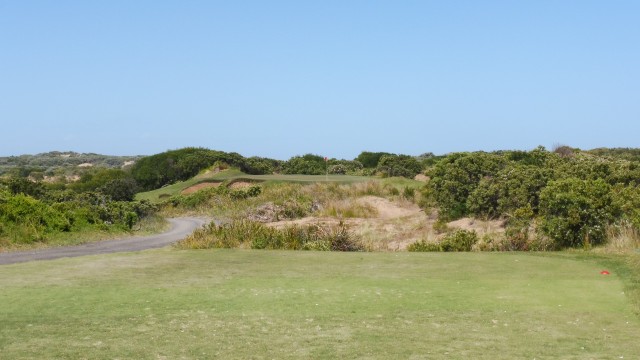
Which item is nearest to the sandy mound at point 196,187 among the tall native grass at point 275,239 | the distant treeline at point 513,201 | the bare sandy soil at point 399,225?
the distant treeline at point 513,201

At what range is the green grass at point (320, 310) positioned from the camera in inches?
296

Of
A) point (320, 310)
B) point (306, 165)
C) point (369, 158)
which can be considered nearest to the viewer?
point (320, 310)

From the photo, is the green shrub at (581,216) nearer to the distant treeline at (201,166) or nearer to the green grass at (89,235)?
the green grass at (89,235)

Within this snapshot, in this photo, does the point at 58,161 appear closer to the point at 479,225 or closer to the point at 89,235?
the point at 89,235

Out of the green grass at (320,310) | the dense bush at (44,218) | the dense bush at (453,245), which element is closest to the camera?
Result: the green grass at (320,310)

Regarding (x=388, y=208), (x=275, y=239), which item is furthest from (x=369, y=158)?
(x=275, y=239)

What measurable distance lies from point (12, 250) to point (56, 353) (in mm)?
16689

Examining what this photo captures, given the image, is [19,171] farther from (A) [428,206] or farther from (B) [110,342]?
(B) [110,342]

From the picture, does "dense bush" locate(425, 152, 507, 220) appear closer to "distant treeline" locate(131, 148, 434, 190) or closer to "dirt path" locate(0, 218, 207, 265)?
"dirt path" locate(0, 218, 207, 265)

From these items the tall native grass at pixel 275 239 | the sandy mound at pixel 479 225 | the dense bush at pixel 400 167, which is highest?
the dense bush at pixel 400 167

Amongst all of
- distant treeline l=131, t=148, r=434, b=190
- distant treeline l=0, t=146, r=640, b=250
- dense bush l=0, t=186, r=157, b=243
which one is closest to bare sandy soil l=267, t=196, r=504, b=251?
Answer: distant treeline l=0, t=146, r=640, b=250

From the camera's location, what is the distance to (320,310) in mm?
9477

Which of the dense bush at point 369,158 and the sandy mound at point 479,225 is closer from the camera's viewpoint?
the sandy mound at point 479,225

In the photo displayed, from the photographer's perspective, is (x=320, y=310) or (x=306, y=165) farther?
(x=306, y=165)
